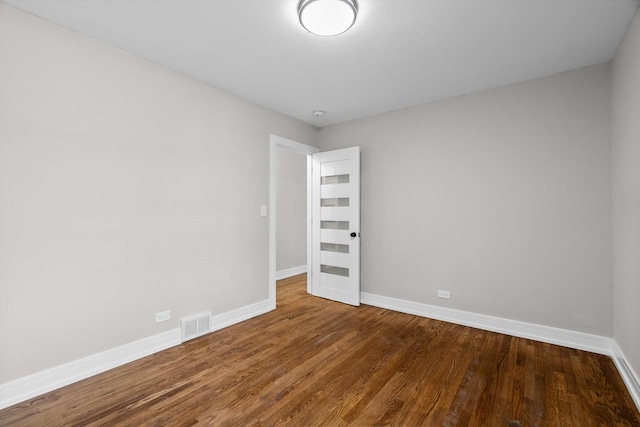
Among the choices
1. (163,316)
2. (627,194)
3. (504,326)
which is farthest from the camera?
(504,326)

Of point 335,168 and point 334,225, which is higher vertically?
point 335,168

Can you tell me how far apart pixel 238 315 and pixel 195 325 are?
56 centimetres

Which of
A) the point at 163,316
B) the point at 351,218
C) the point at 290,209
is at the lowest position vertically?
the point at 163,316

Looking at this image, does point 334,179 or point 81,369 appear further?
point 334,179

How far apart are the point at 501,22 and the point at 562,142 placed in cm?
147

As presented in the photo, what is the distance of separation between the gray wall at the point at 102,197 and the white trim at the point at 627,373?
138 inches

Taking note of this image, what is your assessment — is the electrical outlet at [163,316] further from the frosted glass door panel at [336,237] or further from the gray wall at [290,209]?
the gray wall at [290,209]

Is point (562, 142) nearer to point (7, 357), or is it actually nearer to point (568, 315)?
point (568, 315)

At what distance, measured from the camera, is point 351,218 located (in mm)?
4125

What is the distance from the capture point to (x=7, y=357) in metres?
1.95

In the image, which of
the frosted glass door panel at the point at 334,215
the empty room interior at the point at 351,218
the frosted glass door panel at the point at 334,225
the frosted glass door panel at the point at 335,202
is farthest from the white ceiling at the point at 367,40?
the frosted glass door panel at the point at 334,225

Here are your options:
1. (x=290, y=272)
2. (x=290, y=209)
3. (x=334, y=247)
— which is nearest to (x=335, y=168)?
(x=334, y=247)

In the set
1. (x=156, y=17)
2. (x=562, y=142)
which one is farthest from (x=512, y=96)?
(x=156, y=17)

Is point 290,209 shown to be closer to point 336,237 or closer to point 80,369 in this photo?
point 336,237
